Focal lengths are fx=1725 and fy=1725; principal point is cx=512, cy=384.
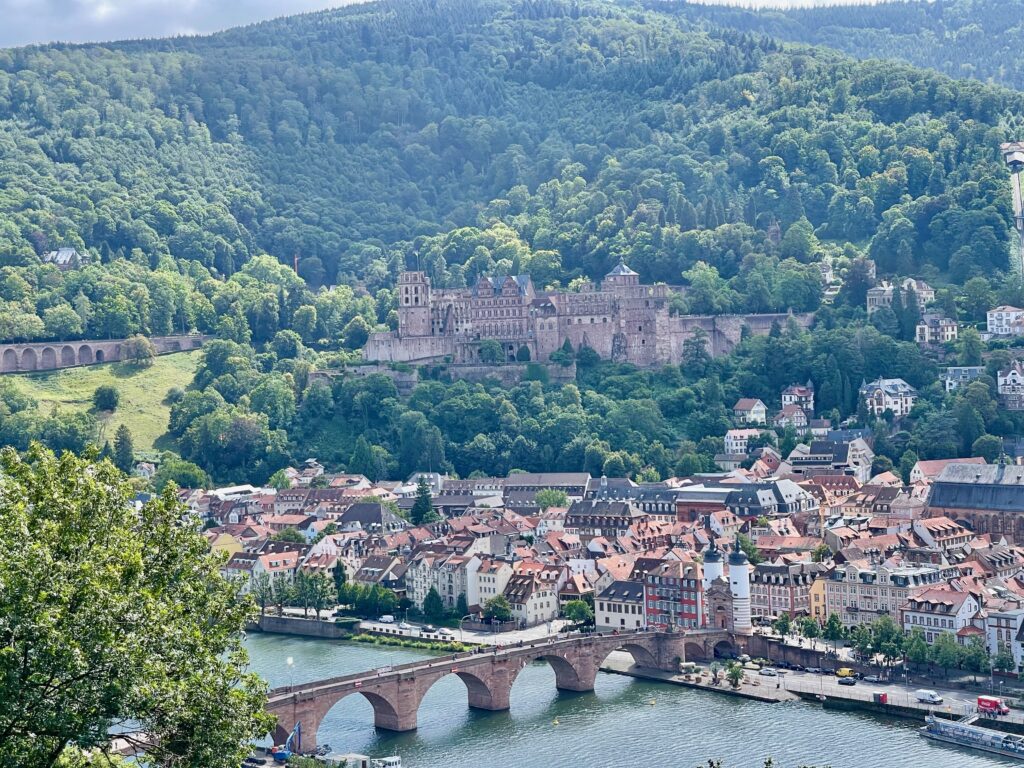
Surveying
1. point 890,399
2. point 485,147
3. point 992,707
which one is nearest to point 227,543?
point 890,399

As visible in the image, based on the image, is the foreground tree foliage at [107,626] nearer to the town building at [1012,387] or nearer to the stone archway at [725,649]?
the stone archway at [725,649]

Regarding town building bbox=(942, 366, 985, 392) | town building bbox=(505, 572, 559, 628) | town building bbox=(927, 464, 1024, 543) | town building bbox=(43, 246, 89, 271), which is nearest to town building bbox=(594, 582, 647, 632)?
town building bbox=(505, 572, 559, 628)

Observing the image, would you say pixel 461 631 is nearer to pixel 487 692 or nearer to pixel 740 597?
pixel 740 597

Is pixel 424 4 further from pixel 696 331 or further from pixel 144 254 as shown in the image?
pixel 696 331

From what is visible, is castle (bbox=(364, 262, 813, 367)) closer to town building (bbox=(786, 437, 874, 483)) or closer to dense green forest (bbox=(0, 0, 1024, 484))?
dense green forest (bbox=(0, 0, 1024, 484))

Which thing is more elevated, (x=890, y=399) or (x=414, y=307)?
(x=414, y=307)

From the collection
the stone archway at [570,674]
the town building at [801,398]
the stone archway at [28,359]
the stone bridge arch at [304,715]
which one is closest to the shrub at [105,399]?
the stone archway at [28,359]
